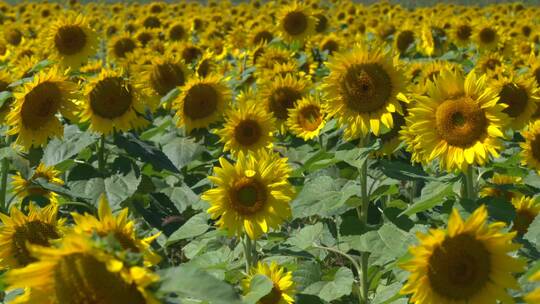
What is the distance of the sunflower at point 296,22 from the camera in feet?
27.5

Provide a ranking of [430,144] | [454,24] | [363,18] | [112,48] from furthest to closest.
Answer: [363,18]
[454,24]
[112,48]
[430,144]

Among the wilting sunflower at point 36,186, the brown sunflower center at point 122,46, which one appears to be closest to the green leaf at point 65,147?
the wilting sunflower at point 36,186

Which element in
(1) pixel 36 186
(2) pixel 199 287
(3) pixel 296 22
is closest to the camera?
(2) pixel 199 287

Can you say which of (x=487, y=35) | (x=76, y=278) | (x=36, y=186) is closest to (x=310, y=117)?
(x=36, y=186)

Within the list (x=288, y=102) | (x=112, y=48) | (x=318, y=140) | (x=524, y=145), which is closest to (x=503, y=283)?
(x=524, y=145)

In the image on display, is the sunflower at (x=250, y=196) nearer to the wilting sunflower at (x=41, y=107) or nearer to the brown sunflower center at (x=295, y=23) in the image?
the wilting sunflower at (x=41, y=107)

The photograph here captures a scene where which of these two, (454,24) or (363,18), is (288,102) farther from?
(363,18)

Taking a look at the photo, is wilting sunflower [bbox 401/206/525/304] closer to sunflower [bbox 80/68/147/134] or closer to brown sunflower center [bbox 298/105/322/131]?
sunflower [bbox 80/68/147/134]

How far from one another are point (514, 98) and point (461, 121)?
6.30 feet

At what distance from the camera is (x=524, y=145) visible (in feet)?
13.4

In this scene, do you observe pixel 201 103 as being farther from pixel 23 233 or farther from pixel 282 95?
pixel 23 233

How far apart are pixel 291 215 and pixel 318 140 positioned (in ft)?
5.58

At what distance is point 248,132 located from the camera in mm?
4738

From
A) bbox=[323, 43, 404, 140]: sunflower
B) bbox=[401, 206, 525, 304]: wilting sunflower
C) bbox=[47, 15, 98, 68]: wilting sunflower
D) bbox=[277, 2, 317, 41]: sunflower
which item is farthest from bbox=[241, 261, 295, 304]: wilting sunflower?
bbox=[277, 2, 317, 41]: sunflower
